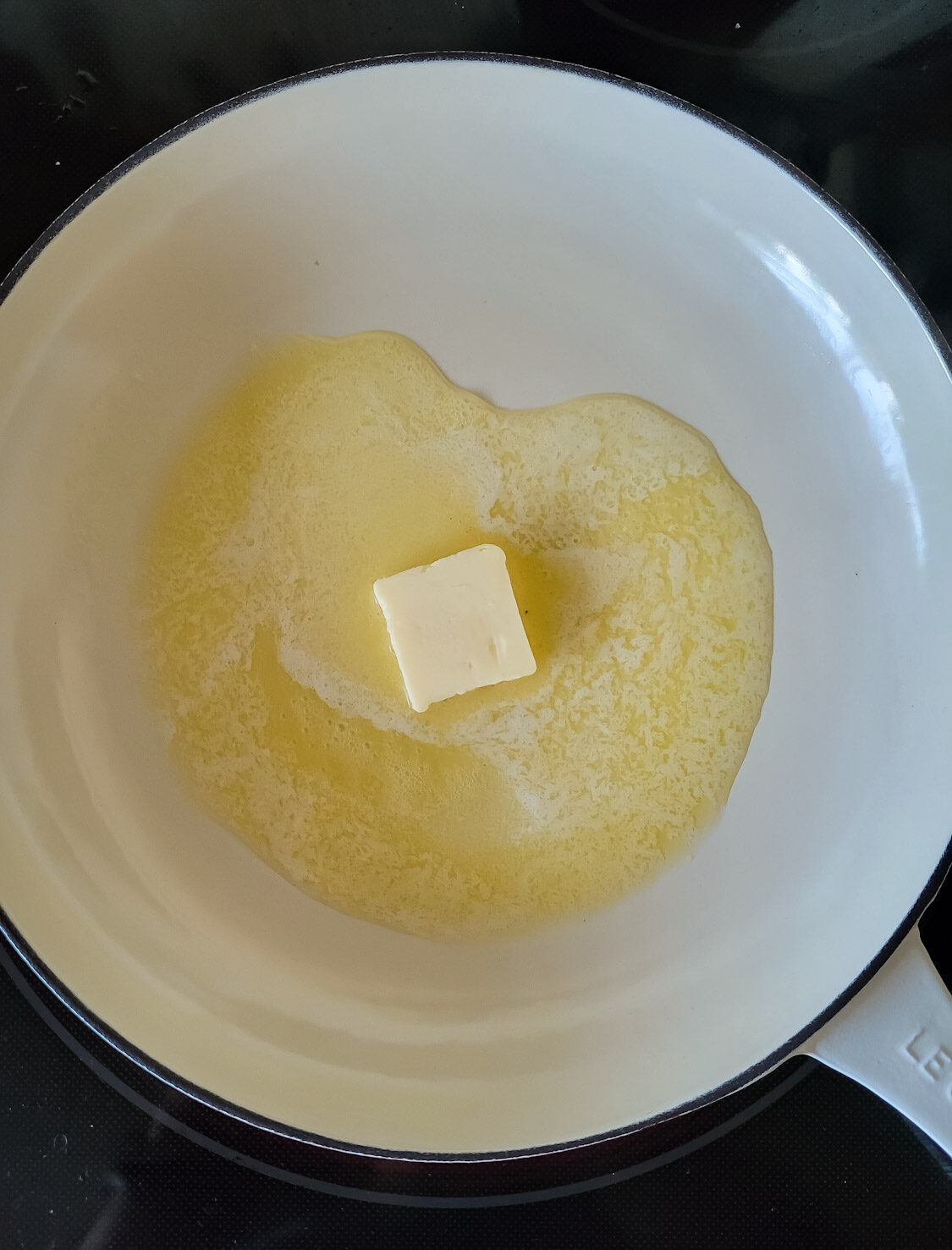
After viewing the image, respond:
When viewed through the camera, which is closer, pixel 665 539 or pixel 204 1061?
pixel 204 1061

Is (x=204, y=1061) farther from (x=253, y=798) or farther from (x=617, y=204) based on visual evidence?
(x=617, y=204)

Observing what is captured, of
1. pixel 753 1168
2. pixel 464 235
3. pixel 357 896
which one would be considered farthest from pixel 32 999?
pixel 464 235

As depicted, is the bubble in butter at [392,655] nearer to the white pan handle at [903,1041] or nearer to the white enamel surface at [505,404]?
the white enamel surface at [505,404]

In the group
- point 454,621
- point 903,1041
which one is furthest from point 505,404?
point 903,1041

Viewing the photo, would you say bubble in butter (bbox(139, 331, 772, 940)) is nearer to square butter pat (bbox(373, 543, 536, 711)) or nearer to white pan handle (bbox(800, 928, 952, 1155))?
square butter pat (bbox(373, 543, 536, 711))

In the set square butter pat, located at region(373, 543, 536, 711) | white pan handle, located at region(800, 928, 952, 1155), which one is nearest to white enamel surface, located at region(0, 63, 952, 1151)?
white pan handle, located at region(800, 928, 952, 1155)

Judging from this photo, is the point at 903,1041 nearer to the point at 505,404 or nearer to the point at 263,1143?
the point at 263,1143

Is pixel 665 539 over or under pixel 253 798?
over
